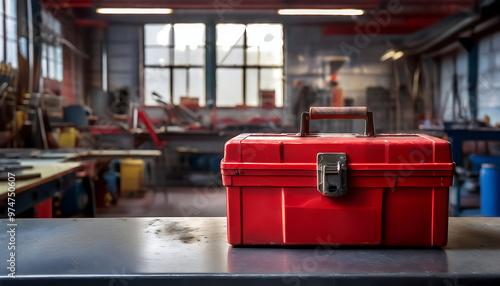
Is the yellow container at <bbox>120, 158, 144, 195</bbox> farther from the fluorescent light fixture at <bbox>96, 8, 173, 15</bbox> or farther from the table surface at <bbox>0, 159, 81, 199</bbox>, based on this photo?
the table surface at <bbox>0, 159, 81, 199</bbox>

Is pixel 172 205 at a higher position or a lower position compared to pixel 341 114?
lower

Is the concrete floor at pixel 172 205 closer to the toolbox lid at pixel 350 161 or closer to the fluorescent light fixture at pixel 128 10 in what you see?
the fluorescent light fixture at pixel 128 10

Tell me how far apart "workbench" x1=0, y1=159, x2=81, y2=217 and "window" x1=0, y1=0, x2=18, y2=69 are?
252 centimetres

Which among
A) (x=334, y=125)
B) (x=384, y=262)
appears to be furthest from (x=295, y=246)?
(x=334, y=125)

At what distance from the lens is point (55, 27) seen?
7.57 metres

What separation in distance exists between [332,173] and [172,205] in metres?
4.82

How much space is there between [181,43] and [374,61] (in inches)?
149

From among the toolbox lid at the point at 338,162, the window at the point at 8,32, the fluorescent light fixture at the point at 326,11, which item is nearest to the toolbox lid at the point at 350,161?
the toolbox lid at the point at 338,162

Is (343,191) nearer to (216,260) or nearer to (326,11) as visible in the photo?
(216,260)

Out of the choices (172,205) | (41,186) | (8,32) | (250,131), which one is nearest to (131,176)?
(172,205)

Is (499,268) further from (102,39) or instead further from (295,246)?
(102,39)

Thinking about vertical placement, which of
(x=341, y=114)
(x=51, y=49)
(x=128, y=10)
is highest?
(x=128, y=10)

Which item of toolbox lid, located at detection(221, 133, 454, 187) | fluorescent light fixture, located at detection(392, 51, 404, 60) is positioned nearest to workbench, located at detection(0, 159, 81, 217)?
toolbox lid, located at detection(221, 133, 454, 187)

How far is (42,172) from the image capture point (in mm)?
2275
